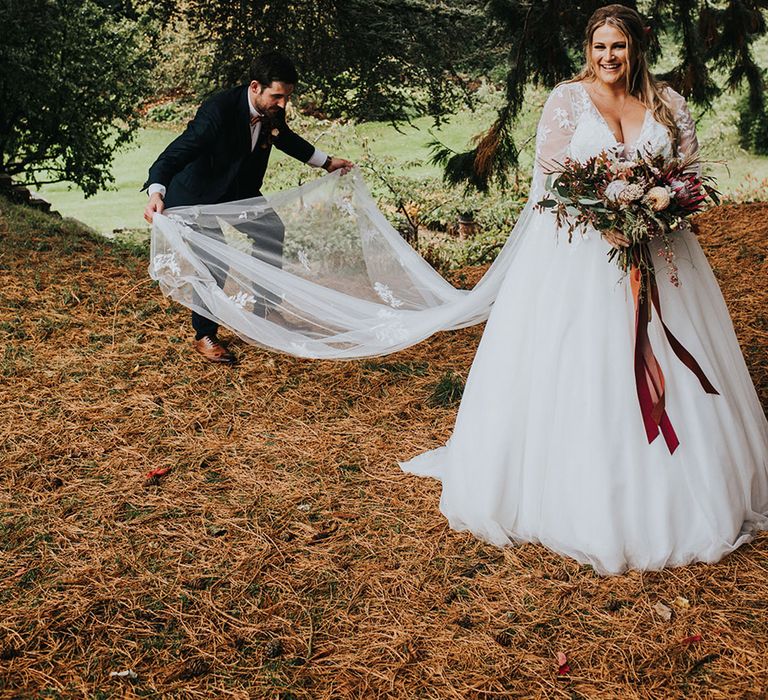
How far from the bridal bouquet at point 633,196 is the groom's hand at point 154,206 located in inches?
98.2

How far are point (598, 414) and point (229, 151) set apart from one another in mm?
3049

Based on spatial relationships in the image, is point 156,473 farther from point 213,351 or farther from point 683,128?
point 683,128

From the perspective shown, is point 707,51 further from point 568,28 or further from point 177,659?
point 177,659

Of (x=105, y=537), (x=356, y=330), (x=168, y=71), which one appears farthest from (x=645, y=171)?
(x=168, y=71)

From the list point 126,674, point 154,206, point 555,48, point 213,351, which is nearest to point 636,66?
point 555,48

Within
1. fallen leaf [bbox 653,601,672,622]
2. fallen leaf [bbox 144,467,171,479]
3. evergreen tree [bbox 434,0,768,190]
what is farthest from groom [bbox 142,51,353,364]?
fallen leaf [bbox 653,601,672,622]

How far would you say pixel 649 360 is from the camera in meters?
3.15

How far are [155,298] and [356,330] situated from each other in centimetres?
248

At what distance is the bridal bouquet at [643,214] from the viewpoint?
9.91ft

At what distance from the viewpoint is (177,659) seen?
112 inches

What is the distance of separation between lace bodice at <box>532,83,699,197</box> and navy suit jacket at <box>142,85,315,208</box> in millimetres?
2285

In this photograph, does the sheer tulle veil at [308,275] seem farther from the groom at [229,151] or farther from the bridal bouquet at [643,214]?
the bridal bouquet at [643,214]

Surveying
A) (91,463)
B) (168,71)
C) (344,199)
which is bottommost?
(91,463)

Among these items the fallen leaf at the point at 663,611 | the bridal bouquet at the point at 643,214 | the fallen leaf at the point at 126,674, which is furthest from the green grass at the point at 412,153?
the fallen leaf at the point at 126,674
